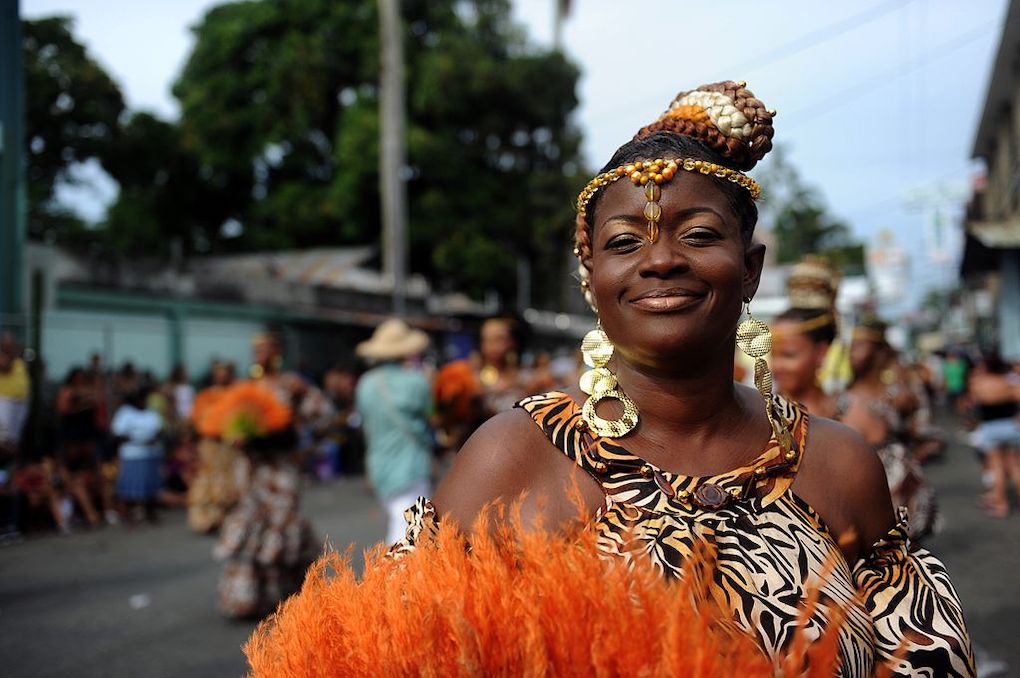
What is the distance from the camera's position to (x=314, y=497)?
12.1 metres

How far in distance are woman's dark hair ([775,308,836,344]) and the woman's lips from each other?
310cm

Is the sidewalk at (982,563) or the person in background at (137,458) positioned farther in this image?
the person in background at (137,458)

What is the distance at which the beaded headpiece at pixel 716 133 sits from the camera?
1674 mm

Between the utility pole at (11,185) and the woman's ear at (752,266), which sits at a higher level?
the utility pole at (11,185)

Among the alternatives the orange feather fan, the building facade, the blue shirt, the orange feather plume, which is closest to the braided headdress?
the orange feather fan

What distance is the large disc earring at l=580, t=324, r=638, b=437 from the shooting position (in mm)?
1723

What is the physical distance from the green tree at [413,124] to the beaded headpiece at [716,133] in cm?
1956

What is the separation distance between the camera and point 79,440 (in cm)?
999

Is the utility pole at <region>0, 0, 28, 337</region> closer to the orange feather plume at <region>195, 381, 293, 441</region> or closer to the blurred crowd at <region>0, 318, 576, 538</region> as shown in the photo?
the blurred crowd at <region>0, 318, 576, 538</region>

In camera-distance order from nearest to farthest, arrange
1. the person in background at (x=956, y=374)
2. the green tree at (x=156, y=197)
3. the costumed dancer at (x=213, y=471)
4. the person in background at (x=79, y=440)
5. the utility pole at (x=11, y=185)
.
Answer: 1. the costumed dancer at (x=213, y=471)
2. the utility pole at (x=11, y=185)
3. the person in background at (x=79, y=440)
4. the green tree at (x=156, y=197)
5. the person in background at (x=956, y=374)

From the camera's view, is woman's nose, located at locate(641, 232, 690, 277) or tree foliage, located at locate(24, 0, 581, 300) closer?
woman's nose, located at locate(641, 232, 690, 277)

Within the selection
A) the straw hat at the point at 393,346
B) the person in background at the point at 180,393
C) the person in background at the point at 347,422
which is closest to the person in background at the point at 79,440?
the person in background at the point at 180,393

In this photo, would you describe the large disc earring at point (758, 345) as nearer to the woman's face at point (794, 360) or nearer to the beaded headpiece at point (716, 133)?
the beaded headpiece at point (716, 133)

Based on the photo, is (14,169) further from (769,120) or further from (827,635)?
(827,635)
